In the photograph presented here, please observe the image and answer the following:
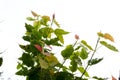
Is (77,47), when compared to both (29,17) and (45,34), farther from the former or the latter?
(29,17)

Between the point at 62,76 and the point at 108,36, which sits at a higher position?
the point at 108,36

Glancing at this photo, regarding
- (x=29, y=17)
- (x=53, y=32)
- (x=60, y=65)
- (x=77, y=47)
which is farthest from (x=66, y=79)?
(x=29, y=17)

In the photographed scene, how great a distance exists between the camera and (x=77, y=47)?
2637 millimetres

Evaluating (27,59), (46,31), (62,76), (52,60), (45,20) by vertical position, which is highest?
(45,20)

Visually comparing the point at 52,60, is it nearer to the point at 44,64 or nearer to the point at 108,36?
the point at 44,64

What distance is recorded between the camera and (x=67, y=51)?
2508mm

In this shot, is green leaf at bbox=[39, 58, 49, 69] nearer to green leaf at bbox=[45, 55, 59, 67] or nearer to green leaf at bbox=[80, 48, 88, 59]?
green leaf at bbox=[45, 55, 59, 67]

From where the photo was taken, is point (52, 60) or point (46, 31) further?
point (46, 31)

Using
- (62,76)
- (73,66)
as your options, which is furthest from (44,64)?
(73,66)

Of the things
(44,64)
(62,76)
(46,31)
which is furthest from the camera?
(46,31)

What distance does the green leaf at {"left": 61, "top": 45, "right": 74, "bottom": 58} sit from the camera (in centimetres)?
250

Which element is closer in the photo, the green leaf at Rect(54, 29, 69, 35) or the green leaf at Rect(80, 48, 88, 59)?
the green leaf at Rect(80, 48, 88, 59)

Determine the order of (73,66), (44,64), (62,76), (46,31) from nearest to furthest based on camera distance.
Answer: (44,64) < (62,76) < (73,66) < (46,31)

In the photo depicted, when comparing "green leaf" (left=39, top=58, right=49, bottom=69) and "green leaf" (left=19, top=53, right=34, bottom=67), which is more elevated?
A: "green leaf" (left=19, top=53, right=34, bottom=67)
